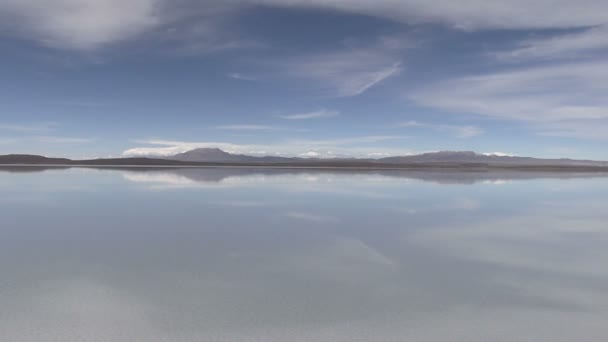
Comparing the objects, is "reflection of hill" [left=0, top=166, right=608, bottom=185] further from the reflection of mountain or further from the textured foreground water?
the textured foreground water

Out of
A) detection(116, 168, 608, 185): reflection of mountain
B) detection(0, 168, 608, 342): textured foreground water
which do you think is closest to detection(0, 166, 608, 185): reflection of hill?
detection(116, 168, 608, 185): reflection of mountain

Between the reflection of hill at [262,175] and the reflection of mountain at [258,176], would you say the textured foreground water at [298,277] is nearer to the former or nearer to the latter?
the reflection of mountain at [258,176]

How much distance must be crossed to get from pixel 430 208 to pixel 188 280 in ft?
34.7

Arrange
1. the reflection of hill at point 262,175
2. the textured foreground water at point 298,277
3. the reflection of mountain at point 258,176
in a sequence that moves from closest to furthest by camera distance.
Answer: the textured foreground water at point 298,277 → the reflection of mountain at point 258,176 → the reflection of hill at point 262,175

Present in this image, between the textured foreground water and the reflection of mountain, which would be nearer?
the textured foreground water

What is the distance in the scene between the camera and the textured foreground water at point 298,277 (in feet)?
15.8

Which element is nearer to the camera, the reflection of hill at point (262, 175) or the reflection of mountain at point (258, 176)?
the reflection of mountain at point (258, 176)

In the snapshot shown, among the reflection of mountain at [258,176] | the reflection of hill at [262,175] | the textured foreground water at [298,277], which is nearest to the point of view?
the textured foreground water at [298,277]

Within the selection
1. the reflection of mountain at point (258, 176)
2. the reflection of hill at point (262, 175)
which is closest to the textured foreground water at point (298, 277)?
the reflection of mountain at point (258, 176)

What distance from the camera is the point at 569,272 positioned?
717cm

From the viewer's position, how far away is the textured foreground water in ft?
15.8

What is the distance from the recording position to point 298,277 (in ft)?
21.8

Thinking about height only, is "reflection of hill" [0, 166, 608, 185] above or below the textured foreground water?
above

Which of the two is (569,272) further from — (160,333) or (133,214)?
(133,214)
